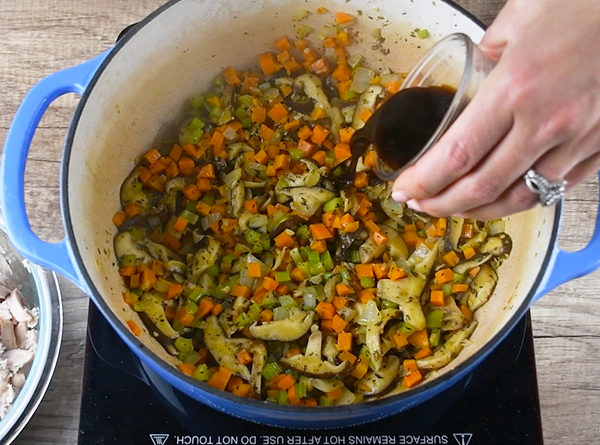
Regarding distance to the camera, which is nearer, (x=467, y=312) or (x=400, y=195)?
(x=400, y=195)

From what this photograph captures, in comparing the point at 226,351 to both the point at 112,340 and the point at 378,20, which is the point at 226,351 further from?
the point at 378,20

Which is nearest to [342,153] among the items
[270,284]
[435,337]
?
[270,284]

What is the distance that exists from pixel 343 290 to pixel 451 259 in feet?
0.82

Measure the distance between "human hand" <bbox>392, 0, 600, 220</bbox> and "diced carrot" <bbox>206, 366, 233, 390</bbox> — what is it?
559 millimetres

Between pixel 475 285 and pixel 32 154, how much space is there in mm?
1079

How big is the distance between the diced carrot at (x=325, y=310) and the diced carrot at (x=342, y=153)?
35 centimetres

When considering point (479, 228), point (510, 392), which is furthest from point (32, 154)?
point (510, 392)

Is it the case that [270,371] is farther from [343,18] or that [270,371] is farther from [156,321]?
[343,18]

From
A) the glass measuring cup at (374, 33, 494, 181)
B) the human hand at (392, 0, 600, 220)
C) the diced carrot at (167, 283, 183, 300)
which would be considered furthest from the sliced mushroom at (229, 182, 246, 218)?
the human hand at (392, 0, 600, 220)

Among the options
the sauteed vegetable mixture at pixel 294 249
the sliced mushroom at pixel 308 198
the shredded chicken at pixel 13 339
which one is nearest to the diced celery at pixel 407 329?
the sauteed vegetable mixture at pixel 294 249

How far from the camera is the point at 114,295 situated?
3.92 ft

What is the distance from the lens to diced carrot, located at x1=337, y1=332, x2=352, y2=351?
1.25 meters

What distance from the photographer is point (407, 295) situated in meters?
1.29

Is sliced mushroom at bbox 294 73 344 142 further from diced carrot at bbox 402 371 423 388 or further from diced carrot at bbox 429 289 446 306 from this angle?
diced carrot at bbox 402 371 423 388
